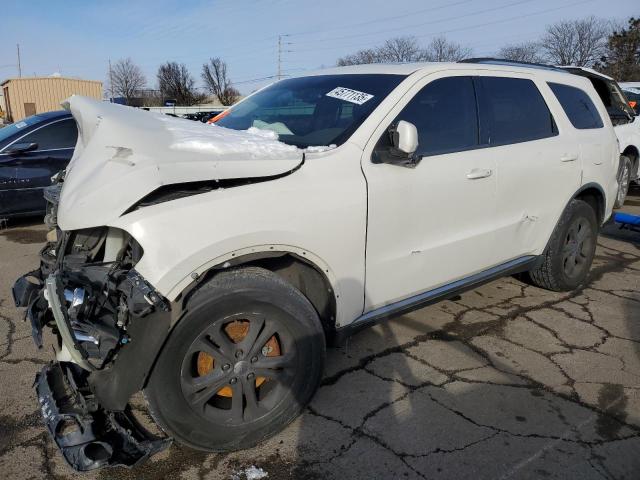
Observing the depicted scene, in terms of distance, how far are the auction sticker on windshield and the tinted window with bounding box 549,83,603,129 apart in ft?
6.54

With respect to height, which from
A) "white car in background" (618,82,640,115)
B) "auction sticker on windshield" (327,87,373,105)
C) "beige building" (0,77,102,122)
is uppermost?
"beige building" (0,77,102,122)

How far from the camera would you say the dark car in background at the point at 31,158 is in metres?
6.45

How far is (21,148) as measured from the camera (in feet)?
21.2

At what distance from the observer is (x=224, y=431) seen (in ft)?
7.95

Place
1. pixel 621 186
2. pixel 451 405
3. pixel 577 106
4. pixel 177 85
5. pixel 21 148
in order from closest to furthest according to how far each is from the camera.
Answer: pixel 451 405
pixel 577 106
pixel 621 186
pixel 21 148
pixel 177 85

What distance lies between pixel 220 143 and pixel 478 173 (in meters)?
1.76

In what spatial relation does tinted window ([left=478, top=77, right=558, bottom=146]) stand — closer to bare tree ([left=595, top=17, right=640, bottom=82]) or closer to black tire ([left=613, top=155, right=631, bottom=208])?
black tire ([left=613, top=155, right=631, bottom=208])

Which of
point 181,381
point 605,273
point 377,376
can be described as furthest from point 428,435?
point 605,273

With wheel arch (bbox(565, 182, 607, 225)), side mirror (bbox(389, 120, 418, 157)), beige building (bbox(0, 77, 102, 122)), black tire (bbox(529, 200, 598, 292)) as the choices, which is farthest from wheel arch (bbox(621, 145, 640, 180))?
beige building (bbox(0, 77, 102, 122))

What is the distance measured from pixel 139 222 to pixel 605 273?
4.93 meters

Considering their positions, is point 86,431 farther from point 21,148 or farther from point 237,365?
point 21,148

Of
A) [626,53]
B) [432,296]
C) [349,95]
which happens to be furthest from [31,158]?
[626,53]

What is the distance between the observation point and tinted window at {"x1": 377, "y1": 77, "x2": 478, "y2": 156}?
3.11 meters

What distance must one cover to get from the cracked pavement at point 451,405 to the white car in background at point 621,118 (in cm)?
218
